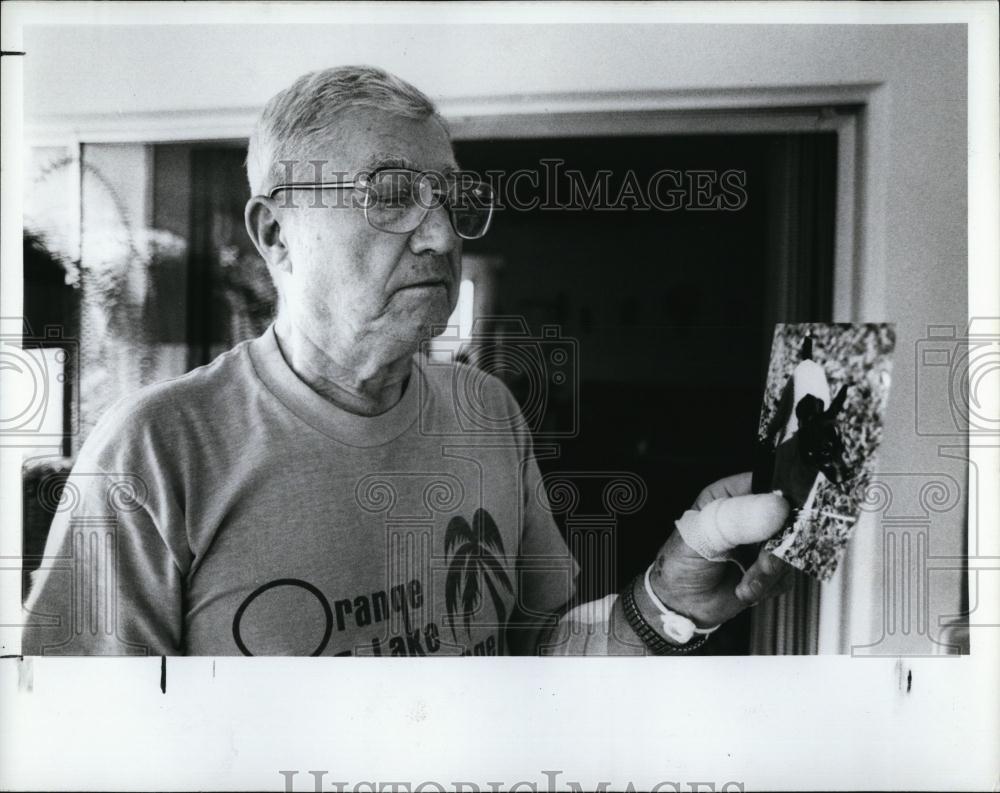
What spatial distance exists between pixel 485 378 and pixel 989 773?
5.23ft

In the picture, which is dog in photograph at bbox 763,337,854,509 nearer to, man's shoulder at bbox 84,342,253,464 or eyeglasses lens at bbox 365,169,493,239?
eyeglasses lens at bbox 365,169,493,239

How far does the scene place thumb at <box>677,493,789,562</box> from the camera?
2.02 meters

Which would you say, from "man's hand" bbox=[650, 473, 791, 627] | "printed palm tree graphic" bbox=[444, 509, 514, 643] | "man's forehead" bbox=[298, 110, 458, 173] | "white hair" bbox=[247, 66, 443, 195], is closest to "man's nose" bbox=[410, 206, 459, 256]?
"man's forehead" bbox=[298, 110, 458, 173]

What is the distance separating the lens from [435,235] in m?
1.96

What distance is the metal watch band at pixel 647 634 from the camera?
6.66 ft

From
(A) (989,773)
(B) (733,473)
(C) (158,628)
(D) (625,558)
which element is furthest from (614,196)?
(A) (989,773)

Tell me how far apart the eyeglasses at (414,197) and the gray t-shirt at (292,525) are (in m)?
0.34

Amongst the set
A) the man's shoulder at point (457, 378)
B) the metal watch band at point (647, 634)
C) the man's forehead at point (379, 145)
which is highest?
the man's forehead at point (379, 145)

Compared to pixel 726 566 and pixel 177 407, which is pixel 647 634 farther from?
pixel 177 407

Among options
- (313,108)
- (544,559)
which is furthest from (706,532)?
(313,108)

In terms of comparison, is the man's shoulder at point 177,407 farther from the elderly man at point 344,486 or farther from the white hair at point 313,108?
the white hair at point 313,108

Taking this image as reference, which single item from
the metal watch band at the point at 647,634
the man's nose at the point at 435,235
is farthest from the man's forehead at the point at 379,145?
the metal watch band at the point at 647,634

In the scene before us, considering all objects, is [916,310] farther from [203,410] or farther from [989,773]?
[203,410]

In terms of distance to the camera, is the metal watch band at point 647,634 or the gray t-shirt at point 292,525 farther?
the metal watch band at point 647,634
